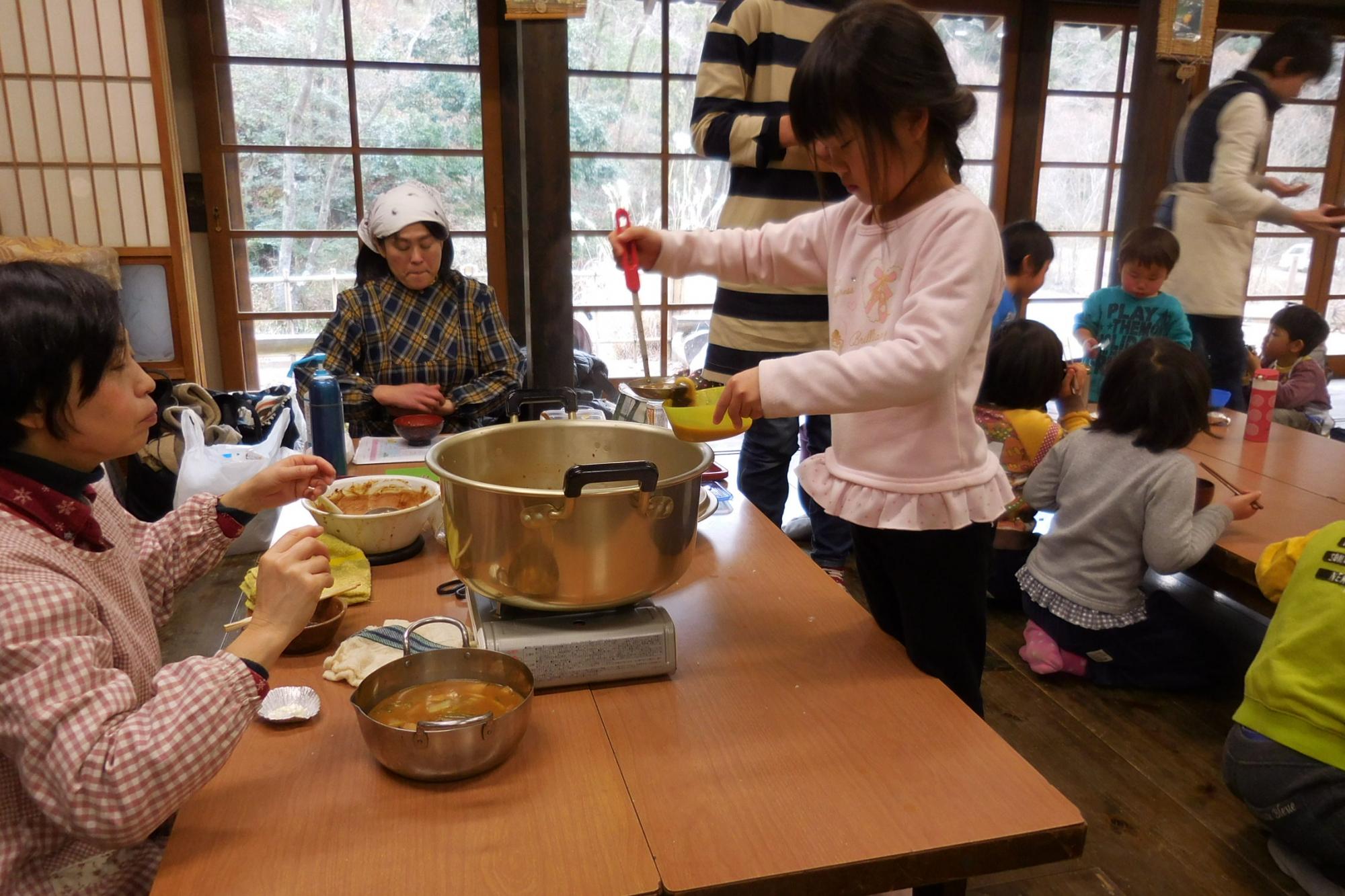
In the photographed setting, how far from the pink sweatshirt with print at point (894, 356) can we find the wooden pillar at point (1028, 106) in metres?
4.41

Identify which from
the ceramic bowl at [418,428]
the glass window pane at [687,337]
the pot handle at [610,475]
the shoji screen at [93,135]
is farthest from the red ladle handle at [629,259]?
the glass window pane at [687,337]

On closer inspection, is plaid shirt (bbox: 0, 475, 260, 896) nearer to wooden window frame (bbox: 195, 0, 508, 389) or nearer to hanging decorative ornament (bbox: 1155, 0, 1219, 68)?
wooden window frame (bbox: 195, 0, 508, 389)

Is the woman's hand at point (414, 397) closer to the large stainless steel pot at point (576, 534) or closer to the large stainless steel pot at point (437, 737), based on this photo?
the large stainless steel pot at point (576, 534)

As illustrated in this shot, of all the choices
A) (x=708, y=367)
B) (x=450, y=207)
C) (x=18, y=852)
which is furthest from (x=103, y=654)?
(x=450, y=207)

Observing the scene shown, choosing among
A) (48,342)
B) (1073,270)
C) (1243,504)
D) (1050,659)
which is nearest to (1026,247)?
(1243,504)

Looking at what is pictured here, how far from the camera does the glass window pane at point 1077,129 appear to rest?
550cm

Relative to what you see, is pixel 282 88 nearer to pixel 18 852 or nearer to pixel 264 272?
pixel 264 272

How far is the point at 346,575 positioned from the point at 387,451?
→ 29.8 inches

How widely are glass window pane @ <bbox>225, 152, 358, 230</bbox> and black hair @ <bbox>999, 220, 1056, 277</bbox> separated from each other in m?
3.02

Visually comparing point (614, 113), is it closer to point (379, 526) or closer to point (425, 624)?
point (379, 526)

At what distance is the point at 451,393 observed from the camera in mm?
2656

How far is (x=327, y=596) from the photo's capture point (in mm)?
1256

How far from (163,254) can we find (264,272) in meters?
0.60

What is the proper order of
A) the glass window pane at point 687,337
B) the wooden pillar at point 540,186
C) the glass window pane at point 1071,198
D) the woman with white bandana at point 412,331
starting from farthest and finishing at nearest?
the glass window pane at point 1071,198, the glass window pane at point 687,337, the wooden pillar at point 540,186, the woman with white bandana at point 412,331
